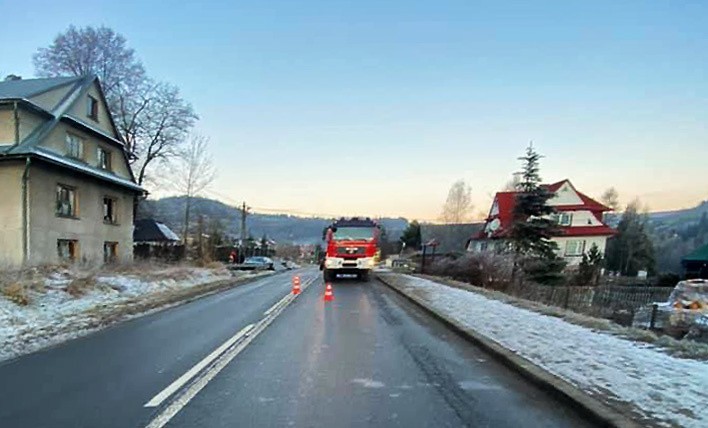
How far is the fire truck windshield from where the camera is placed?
2803 cm

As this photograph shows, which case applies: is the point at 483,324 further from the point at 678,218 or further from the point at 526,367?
the point at 678,218

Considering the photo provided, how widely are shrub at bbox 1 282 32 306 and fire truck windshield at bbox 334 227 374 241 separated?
53.6 feet

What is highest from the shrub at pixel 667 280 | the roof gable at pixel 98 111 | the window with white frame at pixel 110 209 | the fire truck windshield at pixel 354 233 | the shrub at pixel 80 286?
the roof gable at pixel 98 111

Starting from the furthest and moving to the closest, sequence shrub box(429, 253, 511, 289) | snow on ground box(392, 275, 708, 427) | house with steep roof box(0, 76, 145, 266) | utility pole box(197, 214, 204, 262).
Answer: utility pole box(197, 214, 204, 262) → shrub box(429, 253, 511, 289) → house with steep roof box(0, 76, 145, 266) → snow on ground box(392, 275, 708, 427)

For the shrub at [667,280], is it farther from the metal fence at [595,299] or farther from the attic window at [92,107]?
the attic window at [92,107]

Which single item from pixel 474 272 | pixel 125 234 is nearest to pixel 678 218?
pixel 474 272

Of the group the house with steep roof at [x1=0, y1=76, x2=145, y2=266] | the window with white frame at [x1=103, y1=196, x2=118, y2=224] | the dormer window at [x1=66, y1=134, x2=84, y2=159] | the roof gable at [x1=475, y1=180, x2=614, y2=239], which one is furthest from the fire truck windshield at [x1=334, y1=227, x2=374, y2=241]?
the roof gable at [x1=475, y1=180, x2=614, y2=239]

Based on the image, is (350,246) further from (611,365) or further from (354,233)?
(611,365)

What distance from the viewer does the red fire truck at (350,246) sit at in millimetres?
27828

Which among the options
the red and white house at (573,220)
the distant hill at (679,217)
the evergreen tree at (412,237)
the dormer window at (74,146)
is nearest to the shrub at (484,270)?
the dormer window at (74,146)

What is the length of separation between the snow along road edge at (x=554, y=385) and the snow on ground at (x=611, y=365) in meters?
0.14

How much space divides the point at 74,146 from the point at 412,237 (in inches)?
2702

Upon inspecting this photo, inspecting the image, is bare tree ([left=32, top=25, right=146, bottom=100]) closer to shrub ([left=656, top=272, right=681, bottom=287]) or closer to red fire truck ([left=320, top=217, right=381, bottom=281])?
red fire truck ([left=320, top=217, right=381, bottom=281])

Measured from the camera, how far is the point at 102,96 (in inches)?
1308
